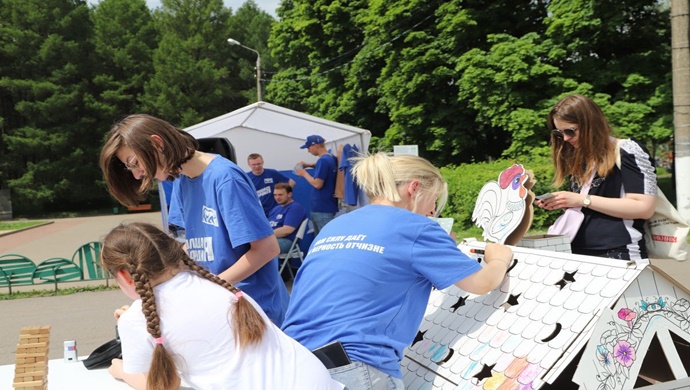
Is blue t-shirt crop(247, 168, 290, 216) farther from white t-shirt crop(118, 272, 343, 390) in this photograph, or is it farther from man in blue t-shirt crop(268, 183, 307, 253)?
white t-shirt crop(118, 272, 343, 390)

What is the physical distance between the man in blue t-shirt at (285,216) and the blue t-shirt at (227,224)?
535 cm

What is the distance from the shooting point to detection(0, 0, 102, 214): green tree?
33438 mm

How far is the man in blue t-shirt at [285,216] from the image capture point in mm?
7844

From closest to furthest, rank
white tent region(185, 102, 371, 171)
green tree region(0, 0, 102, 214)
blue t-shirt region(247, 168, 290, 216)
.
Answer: blue t-shirt region(247, 168, 290, 216), white tent region(185, 102, 371, 171), green tree region(0, 0, 102, 214)

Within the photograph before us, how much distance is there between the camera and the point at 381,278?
1859mm

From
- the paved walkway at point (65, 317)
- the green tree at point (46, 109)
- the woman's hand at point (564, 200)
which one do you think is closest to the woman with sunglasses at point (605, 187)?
the woman's hand at point (564, 200)

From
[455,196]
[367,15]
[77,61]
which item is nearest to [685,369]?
[455,196]

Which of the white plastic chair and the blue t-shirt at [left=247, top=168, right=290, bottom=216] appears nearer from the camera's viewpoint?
the white plastic chair

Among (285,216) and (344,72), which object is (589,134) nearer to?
(285,216)

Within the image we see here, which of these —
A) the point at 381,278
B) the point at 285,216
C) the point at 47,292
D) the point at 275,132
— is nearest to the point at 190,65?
the point at 275,132

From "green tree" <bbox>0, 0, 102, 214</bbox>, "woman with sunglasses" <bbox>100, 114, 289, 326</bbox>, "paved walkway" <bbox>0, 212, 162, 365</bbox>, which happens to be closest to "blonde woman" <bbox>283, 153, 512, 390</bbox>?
"woman with sunglasses" <bbox>100, 114, 289, 326</bbox>

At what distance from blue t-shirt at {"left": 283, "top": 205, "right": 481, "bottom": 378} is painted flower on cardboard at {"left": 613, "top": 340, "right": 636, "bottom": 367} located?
1.46ft

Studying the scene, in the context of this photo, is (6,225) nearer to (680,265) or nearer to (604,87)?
(604,87)

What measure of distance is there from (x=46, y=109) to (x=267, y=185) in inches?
1140
